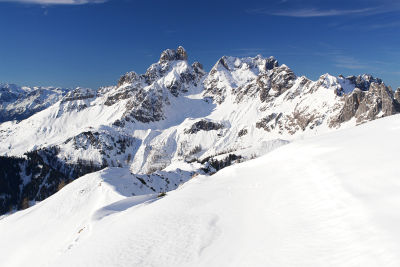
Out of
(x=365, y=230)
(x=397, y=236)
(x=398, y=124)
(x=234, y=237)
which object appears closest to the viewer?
(x=397, y=236)

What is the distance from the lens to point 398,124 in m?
25.0

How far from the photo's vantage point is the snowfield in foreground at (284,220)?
1042 centimetres

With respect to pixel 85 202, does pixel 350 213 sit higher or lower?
higher

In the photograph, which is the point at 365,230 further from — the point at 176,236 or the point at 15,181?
the point at 15,181

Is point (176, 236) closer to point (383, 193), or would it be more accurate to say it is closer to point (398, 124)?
point (383, 193)

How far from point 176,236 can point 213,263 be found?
3731 millimetres

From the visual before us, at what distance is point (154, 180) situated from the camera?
97.2 meters

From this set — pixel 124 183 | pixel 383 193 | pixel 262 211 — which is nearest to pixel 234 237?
pixel 262 211

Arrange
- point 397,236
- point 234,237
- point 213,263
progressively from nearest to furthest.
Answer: point 397,236, point 213,263, point 234,237

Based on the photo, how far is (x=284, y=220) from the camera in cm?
1436

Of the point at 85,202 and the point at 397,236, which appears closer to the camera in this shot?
the point at 397,236

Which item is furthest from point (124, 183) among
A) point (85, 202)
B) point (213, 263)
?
point (213, 263)

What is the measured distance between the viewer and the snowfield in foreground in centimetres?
1042

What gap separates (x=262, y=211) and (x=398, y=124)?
17.8 metres
